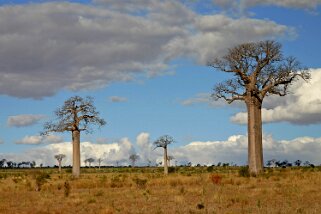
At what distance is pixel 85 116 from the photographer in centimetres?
4488

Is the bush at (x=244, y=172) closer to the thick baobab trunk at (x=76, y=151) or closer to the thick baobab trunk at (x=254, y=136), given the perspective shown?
the thick baobab trunk at (x=254, y=136)

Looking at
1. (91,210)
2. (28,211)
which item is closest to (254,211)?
(91,210)

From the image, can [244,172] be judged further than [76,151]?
No

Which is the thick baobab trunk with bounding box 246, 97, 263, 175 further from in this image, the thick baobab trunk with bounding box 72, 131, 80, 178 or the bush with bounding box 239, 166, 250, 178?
the thick baobab trunk with bounding box 72, 131, 80, 178

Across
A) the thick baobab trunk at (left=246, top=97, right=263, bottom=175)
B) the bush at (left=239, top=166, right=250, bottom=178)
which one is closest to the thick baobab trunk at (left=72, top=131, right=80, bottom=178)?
the thick baobab trunk at (left=246, top=97, right=263, bottom=175)

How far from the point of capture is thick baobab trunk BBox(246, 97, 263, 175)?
33.9 m

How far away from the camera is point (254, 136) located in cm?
3397

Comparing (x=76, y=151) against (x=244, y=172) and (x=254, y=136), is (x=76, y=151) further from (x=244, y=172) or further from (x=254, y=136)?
(x=254, y=136)

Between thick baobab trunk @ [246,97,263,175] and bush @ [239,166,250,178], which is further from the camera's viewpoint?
thick baobab trunk @ [246,97,263,175]

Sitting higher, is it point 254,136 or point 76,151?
point 254,136

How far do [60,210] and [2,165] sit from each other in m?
163

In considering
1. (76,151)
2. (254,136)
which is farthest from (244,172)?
(76,151)

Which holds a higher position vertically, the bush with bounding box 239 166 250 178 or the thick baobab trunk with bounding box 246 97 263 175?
the thick baobab trunk with bounding box 246 97 263 175

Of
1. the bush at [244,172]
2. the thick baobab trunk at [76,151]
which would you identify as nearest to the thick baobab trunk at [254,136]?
the bush at [244,172]
